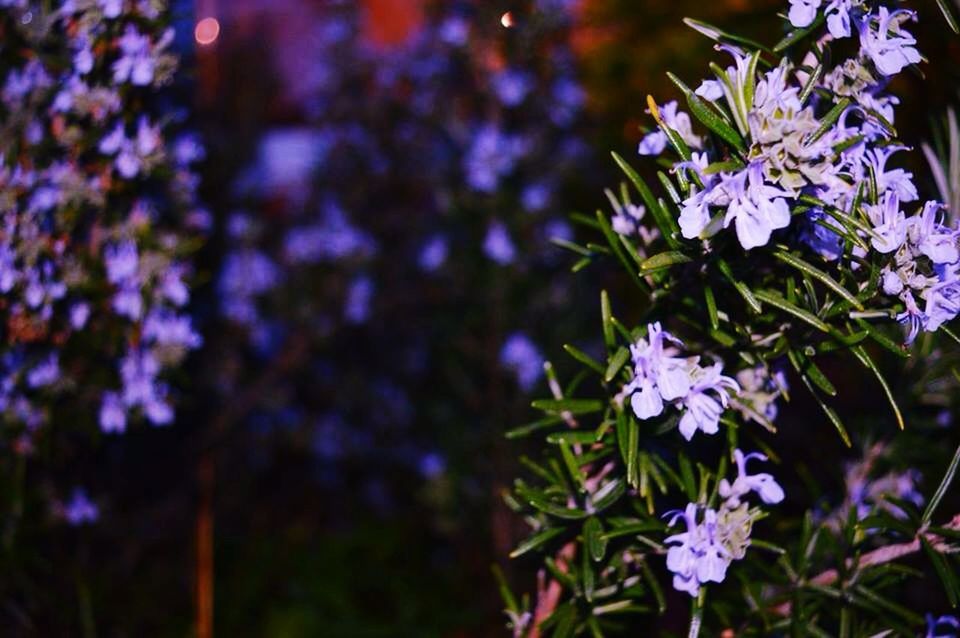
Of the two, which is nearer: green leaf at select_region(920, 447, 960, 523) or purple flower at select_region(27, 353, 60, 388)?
green leaf at select_region(920, 447, 960, 523)

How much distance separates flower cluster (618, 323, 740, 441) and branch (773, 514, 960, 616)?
14.2 inches

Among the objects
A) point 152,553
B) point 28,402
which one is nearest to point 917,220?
point 28,402

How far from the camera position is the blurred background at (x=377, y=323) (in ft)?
8.29

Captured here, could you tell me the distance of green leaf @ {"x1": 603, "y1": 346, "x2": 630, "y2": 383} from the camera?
1009mm

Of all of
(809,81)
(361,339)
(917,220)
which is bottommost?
(361,339)

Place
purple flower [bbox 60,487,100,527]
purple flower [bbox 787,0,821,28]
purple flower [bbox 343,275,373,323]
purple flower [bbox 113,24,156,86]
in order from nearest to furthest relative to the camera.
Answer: purple flower [bbox 787,0,821,28], purple flower [bbox 113,24,156,86], purple flower [bbox 60,487,100,527], purple flower [bbox 343,275,373,323]

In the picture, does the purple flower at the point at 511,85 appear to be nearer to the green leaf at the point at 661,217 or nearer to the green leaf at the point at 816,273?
the green leaf at the point at 661,217

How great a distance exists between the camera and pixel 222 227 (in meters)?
3.30

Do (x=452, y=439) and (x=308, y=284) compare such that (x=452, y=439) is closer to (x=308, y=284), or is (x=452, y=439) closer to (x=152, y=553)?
(x=308, y=284)

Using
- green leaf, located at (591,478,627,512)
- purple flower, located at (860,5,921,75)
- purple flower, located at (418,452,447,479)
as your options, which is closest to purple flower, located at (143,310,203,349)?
green leaf, located at (591,478,627,512)

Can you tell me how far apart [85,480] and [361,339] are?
1.54 meters

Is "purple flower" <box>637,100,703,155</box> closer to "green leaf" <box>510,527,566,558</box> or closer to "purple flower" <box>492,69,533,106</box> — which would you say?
"green leaf" <box>510,527,566,558</box>

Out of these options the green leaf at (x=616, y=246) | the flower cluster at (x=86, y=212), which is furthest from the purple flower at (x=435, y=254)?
the green leaf at (x=616, y=246)

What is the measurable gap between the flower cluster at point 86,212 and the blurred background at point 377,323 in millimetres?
480
